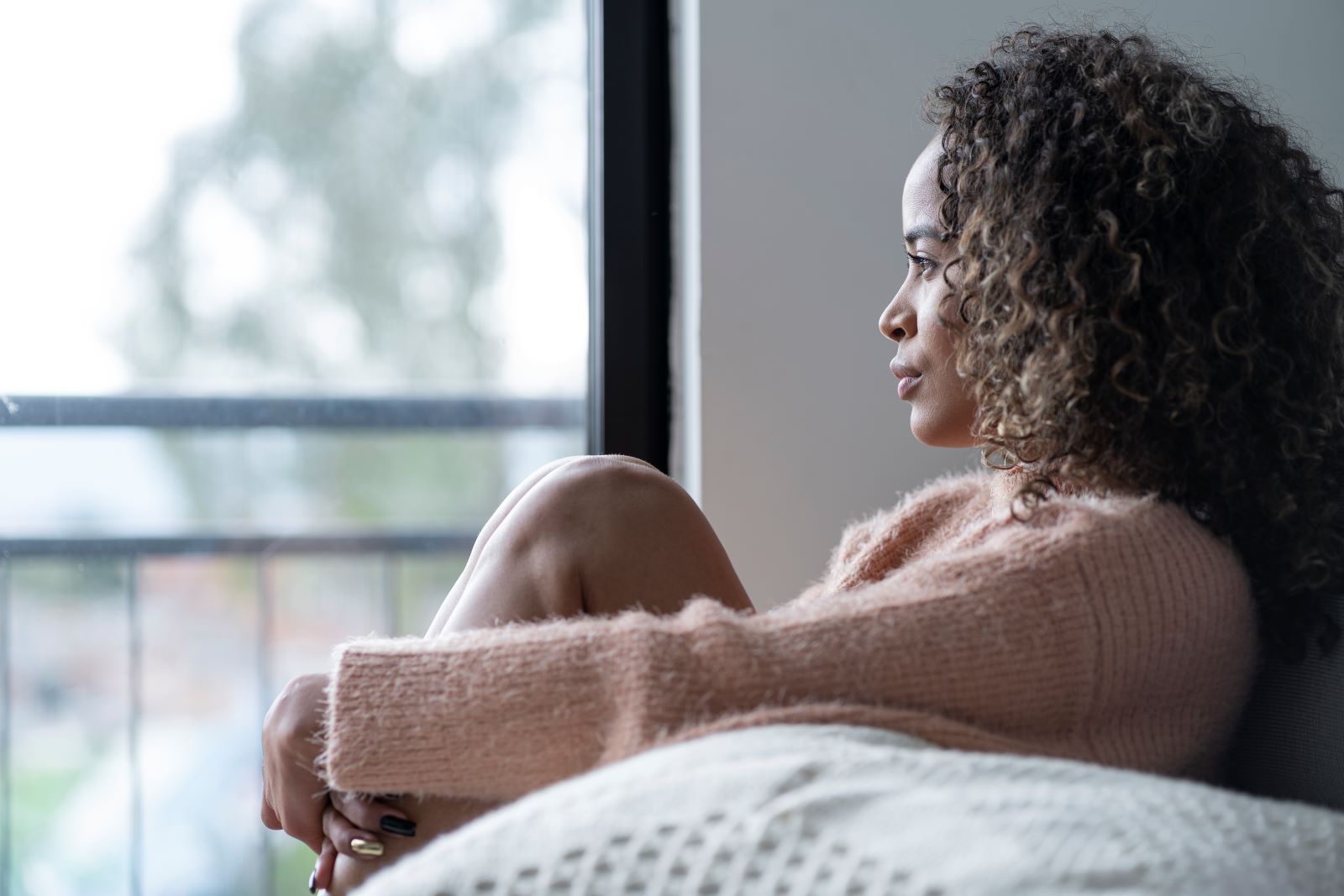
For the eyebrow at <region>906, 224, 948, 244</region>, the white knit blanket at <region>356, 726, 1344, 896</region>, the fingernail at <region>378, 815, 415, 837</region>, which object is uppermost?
the eyebrow at <region>906, 224, 948, 244</region>

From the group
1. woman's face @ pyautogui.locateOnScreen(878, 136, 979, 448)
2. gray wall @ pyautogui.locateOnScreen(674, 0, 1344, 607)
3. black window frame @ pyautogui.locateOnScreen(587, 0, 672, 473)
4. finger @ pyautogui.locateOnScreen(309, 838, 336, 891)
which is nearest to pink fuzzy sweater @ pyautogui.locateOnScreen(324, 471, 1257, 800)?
finger @ pyautogui.locateOnScreen(309, 838, 336, 891)

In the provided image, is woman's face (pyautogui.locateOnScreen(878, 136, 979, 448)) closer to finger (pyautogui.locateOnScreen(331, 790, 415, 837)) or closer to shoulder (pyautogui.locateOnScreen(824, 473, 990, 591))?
shoulder (pyautogui.locateOnScreen(824, 473, 990, 591))

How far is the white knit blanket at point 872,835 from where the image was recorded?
546 millimetres

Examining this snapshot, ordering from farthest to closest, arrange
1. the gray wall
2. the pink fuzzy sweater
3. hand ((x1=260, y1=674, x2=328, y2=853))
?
the gray wall < hand ((x1=260, y1=674, x2=328, y2=853)) < the pink fuzzy sweater

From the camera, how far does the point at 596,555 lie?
91cm

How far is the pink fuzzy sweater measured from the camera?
28.5 inches

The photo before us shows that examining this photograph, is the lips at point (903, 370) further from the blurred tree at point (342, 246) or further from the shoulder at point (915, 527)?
the blurred tree at point (342, 246)

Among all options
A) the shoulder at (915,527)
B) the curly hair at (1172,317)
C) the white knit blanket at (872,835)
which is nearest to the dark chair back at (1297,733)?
the curly hair at (1172,317)

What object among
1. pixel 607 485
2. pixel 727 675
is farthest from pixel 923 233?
pixel 727 675

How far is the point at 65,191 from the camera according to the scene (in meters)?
1.39

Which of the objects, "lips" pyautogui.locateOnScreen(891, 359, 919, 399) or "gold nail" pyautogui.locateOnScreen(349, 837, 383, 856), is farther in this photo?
"lips" pyautogui.locateOnScreen(891, 359, 919, 399)

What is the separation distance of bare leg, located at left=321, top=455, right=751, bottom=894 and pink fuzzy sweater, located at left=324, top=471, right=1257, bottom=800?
114mm

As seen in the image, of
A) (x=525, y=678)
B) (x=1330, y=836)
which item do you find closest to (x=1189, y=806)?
(x=1330, y=836)

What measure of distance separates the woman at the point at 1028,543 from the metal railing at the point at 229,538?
1.65 ft
